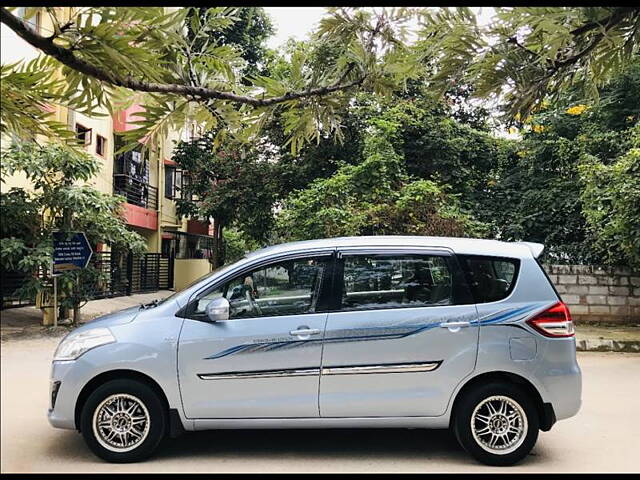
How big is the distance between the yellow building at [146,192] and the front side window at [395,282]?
0.68 m

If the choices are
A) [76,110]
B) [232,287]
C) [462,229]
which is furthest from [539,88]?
[462,229]

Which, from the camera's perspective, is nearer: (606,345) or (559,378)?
(559,378)

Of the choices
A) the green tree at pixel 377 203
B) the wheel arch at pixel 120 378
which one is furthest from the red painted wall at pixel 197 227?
the green tree at pixel 377 203

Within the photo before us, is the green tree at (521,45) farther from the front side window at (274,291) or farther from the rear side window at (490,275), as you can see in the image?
the front side window at (274,291)

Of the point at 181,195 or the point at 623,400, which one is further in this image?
the point at 623,400

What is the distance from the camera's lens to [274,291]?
7.66 feet

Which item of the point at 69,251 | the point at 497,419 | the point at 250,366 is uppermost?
the point at 69,251

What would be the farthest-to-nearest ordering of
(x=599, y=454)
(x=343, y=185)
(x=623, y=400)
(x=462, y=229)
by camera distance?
1. (x=343, y=185)
2. (x=462, y=229)
3. (x=623, y=400)
4. (x=599, y=454)

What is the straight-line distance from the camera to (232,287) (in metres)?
2.35

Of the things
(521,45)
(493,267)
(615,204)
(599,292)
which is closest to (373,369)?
(493,267)

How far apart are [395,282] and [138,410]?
47.6 inches

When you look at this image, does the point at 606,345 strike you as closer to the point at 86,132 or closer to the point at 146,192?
the point at 146,192
